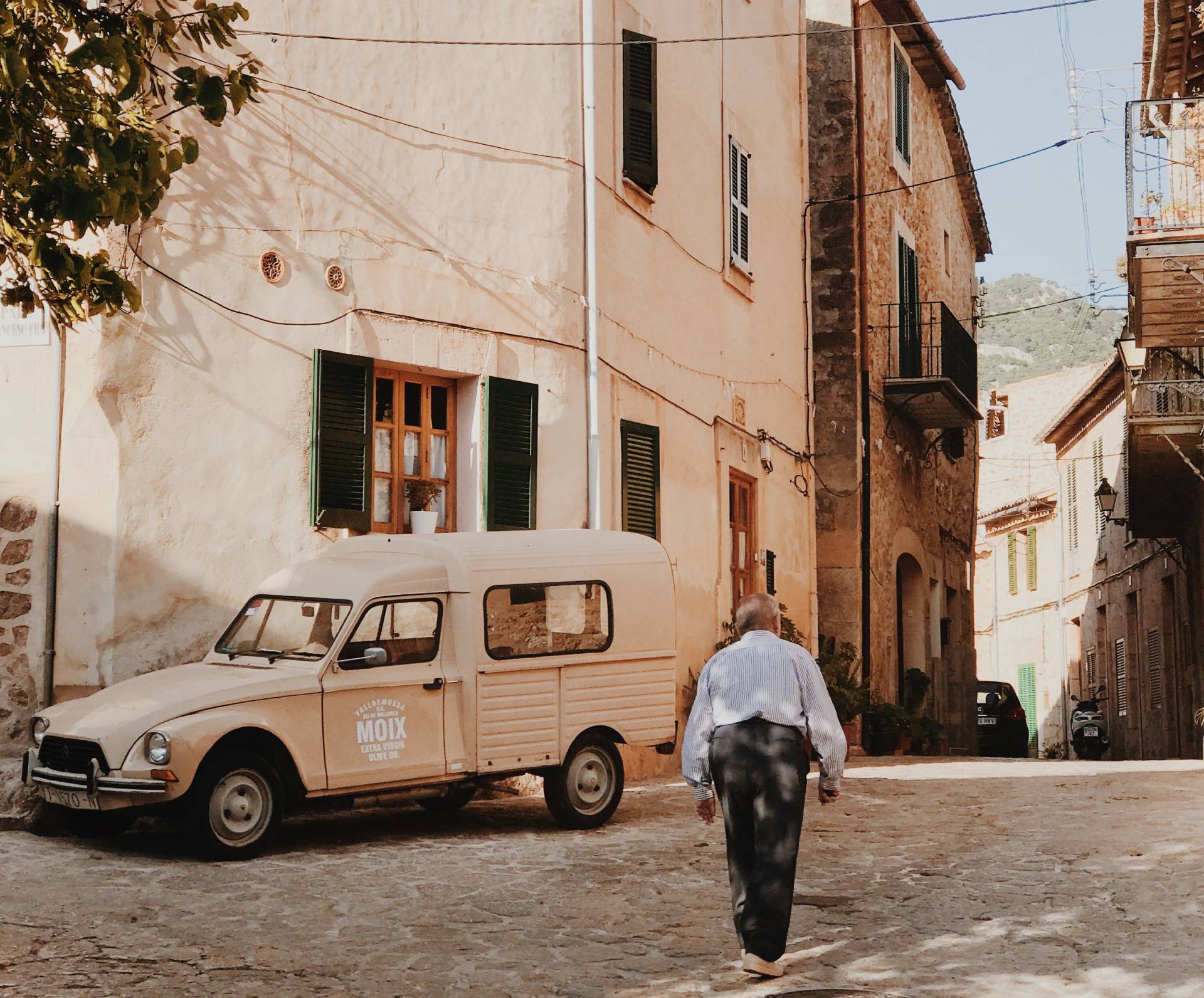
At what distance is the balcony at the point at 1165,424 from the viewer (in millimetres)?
21078

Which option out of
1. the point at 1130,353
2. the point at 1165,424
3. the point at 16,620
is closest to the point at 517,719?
the point at 16,620

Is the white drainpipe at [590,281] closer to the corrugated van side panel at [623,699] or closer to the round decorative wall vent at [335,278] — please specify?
the round decorative wall vent at [335,278]

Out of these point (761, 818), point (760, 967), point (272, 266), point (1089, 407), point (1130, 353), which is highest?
point (1089, 407)

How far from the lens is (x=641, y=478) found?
14.4 meters

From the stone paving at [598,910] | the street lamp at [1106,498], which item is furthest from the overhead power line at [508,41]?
the street lamp at [1106,498]

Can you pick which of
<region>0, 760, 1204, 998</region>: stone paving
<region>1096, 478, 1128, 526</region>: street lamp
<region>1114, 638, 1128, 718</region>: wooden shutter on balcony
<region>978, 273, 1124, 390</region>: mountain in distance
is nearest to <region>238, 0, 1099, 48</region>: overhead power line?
<region>0, 760, 1204, 998</region>: stone paving

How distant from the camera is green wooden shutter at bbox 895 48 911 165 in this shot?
23266mm

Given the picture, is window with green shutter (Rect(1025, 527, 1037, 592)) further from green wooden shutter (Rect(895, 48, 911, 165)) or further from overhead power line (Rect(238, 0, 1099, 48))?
overhead power line (Rect(238, 0, 1099, 48))

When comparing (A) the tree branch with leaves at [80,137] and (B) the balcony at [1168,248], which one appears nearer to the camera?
(A) the tree branch with leaves at [80,137]

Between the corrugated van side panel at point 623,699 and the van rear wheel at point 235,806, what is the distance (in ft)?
7.00

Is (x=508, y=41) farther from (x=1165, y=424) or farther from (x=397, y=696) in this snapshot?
(x=1165, y=424)

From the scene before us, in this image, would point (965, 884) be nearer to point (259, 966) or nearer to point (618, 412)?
point (259, 966)

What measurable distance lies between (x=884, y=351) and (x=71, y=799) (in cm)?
1532

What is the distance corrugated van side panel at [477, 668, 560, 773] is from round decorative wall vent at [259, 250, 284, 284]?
353cm
